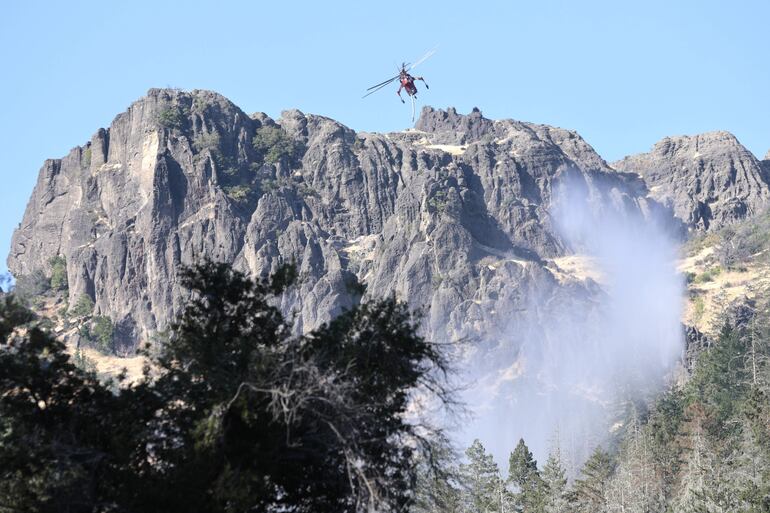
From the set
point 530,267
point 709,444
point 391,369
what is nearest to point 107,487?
point 391,369

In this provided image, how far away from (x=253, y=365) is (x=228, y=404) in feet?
2.81

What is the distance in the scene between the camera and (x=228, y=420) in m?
22.6

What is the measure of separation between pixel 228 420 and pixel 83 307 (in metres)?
178

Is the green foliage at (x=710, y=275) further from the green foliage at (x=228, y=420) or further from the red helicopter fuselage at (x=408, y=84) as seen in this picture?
the green foliage at (x=228, y=420)

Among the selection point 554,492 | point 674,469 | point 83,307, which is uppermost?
point 83,307

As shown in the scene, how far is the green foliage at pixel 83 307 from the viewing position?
194000 millimetres

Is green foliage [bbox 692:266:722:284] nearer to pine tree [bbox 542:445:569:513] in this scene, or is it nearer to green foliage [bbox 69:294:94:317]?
green foliage [bbox 69:294:94:317]

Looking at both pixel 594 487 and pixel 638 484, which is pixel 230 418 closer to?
pixel 638 484

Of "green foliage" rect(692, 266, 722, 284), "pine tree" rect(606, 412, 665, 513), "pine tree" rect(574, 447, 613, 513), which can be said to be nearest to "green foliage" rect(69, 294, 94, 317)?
"green foliage" rect(692, 266, 722, 284)

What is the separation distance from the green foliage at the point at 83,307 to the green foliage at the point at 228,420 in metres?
173

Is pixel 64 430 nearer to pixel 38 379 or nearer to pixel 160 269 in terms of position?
pixel 38 379

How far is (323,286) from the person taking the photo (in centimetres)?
18788

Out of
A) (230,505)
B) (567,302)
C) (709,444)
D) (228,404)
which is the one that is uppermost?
(567,302)

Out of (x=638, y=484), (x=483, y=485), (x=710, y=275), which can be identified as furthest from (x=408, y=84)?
(x=710, y=275)
